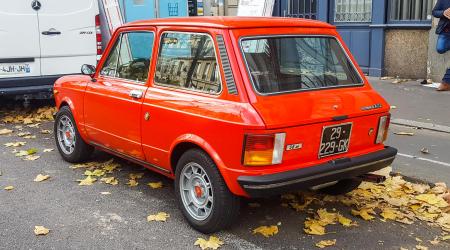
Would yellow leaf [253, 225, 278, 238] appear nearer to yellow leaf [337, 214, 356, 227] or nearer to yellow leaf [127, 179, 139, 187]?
yellow leaf [337, 214, 356, 227]

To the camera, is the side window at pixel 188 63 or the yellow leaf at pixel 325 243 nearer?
the yellow leaf at pixel 325 243

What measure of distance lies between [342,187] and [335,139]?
1.03 meters

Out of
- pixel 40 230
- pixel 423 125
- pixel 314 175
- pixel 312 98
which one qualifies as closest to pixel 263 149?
pixel 314 175

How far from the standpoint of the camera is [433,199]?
16.6ft

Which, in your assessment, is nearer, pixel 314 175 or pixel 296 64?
pixel 314 175

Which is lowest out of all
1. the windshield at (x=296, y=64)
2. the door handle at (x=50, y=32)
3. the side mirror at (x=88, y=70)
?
the side mirror at (x=88, y=70)

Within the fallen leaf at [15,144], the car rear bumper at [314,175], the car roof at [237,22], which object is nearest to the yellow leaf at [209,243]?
the car rear bumper at [314,175]

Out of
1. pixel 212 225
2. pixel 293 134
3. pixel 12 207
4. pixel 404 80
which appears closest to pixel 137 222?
pixel 212 225

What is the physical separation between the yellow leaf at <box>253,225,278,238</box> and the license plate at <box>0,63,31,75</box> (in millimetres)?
5659

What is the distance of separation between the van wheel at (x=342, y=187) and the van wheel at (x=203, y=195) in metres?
1.33

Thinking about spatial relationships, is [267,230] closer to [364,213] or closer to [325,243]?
[325,243]

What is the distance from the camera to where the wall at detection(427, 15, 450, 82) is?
33.7 feet

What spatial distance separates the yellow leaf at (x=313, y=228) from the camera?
4449 millimetres

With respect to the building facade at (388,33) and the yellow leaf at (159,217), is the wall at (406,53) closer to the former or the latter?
the building facade at (388,33)
